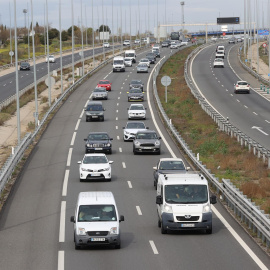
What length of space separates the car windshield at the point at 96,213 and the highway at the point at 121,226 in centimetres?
93

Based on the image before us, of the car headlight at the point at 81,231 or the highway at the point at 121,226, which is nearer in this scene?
the highway at the point at 121,226

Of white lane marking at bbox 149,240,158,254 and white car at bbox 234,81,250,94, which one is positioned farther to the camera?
white car at bbox 234,81,250,94

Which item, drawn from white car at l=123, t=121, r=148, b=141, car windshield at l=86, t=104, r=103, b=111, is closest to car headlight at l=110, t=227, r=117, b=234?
white car at l=123, t=121, r=148, b=141

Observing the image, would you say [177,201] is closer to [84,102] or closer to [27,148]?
[27,148]

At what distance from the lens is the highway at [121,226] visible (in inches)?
876

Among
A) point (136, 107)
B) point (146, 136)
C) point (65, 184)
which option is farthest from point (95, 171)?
point (136, 107)

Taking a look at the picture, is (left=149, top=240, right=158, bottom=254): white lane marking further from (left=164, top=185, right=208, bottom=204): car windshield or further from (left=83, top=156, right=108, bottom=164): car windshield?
(left=83, top=156, right=108, bottom=164): car windshield

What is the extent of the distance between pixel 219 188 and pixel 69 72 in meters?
94.9

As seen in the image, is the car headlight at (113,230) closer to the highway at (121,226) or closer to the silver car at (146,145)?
the highway at (121,226)

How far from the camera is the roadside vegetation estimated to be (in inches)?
1445

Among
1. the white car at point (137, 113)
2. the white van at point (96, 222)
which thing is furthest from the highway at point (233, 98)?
the white van at point (96, 222)

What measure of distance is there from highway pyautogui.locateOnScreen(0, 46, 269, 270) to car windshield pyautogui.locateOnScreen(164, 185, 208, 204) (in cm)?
115

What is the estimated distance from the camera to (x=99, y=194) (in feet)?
84.0

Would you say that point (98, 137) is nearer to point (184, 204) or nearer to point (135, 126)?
point (135, 126)
